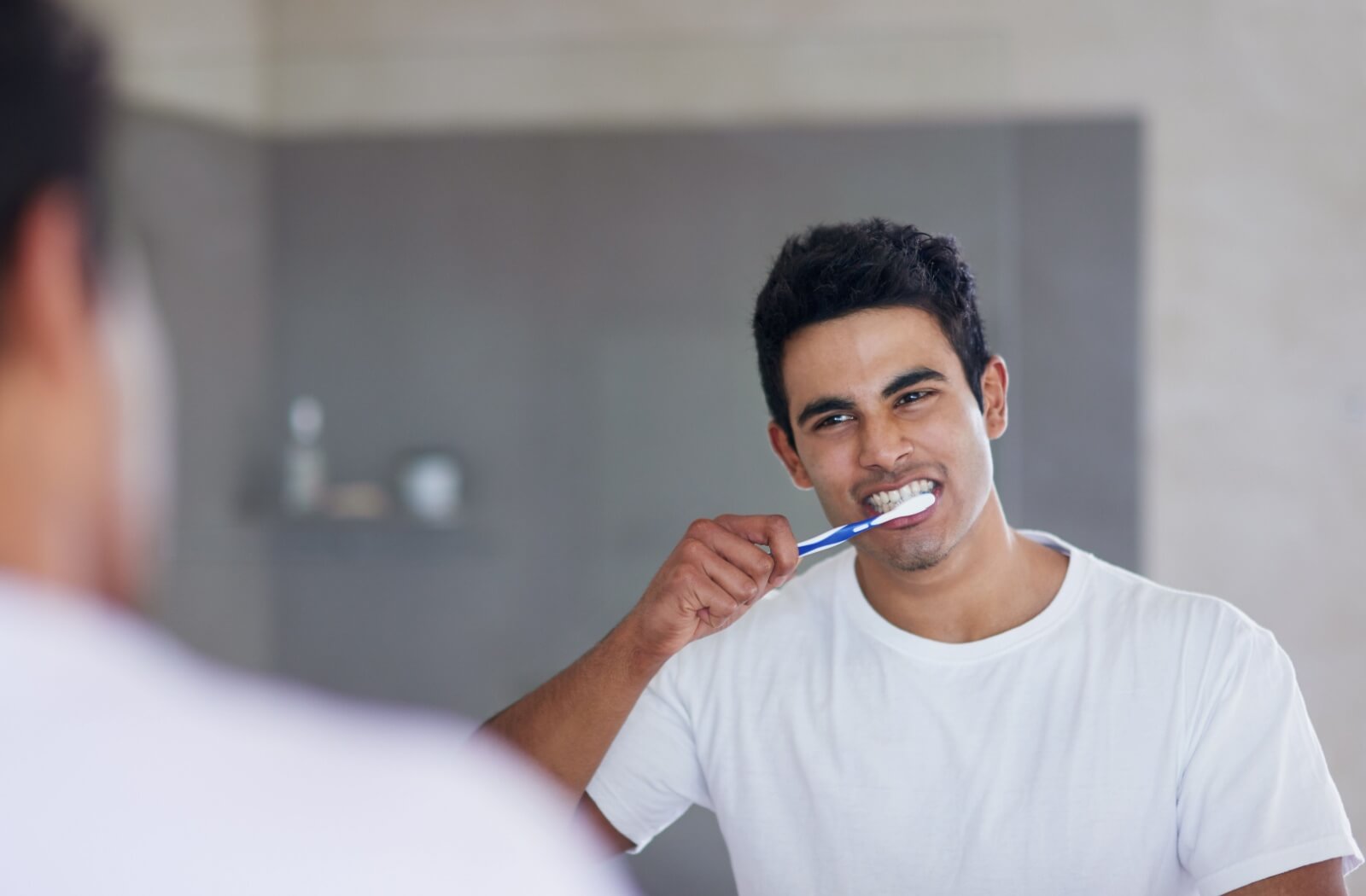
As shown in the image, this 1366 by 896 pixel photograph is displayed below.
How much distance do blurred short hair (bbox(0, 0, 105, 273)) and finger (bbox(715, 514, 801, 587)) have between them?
31.4 inches

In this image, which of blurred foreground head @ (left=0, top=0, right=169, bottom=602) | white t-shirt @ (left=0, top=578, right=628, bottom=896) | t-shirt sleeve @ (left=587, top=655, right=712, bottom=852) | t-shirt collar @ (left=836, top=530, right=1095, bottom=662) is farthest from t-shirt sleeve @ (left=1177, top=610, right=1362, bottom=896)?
blurred foreground head @ (left=0, top=0, right=169, bottom=602)

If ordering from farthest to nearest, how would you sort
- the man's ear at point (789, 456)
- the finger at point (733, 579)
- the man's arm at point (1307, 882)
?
the man's ear at point (789, 456)
the finger at point (733, 579)
the man's arm at point (1307, 882)

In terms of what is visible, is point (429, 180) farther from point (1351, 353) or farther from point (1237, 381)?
point (1351, 353)

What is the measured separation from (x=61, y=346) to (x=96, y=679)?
90 millimetres

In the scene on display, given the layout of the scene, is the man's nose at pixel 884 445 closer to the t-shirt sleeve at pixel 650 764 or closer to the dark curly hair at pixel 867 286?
the dark curly hair at pixel 867 286

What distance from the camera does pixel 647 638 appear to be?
1134 mm

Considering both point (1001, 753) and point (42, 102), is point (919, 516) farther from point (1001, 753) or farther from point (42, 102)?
point (42, 102)

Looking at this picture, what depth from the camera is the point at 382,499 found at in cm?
220

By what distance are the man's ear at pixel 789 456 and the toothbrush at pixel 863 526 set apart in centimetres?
15

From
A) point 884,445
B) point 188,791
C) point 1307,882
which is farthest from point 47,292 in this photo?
point 1307,882

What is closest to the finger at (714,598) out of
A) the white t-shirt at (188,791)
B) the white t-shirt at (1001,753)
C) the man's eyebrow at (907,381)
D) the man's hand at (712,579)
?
the man's hand at (712,579)

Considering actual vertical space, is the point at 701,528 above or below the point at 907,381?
below

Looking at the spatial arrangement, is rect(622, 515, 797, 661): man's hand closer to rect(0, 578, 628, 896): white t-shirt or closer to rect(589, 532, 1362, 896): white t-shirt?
rect(589, 532, 1362, 896): white t-shirt

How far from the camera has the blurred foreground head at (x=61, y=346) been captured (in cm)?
30
